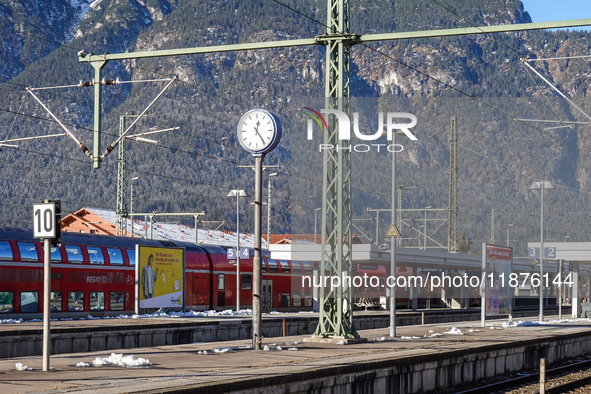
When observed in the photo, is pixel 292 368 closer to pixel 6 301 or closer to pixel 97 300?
pixel 6 301

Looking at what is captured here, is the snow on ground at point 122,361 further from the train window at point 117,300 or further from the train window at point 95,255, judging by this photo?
the train window at point 117,300

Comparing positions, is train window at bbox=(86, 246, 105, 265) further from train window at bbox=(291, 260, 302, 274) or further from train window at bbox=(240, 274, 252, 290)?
train window at bbox=(291, 260, 302, 274)

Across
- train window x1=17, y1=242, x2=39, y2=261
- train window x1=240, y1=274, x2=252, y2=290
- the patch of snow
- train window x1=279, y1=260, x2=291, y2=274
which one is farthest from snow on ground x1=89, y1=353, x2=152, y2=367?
train window x1=279, y1=260, x2=291, y2=274

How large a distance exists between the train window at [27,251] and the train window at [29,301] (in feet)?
4.34

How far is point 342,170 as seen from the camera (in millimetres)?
22484

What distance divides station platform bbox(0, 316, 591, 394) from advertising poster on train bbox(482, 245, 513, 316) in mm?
8951

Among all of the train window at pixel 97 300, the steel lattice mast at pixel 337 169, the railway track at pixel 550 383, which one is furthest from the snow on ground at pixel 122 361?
the train window at pixel 97 300

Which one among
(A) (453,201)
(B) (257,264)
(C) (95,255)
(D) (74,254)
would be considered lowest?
(C) (95,255)

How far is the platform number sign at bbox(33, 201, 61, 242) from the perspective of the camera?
15711mm

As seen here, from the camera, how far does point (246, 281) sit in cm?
4912

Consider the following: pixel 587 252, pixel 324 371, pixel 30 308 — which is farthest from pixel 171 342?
pixel 587 252

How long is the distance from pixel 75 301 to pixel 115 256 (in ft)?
10.6

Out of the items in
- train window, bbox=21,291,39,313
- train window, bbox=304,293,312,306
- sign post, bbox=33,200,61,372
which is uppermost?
sign post, bbox=33,200,61,372

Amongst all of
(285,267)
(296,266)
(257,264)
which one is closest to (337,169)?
(257,264)
